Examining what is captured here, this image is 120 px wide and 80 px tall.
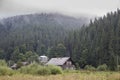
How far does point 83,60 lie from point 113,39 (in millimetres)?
10180

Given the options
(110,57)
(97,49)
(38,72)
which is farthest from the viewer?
(97,49)

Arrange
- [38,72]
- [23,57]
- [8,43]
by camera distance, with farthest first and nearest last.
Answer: [8,43] → [23,57] → [38,72]

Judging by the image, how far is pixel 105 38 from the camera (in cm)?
8769

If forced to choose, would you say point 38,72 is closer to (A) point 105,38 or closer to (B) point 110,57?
(B) point 110,57

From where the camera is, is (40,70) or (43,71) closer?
(43,71)

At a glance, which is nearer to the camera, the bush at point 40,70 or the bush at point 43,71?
the bush at point 43,71

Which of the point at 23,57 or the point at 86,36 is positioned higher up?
the point at 86,36

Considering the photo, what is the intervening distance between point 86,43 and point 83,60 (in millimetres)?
11946

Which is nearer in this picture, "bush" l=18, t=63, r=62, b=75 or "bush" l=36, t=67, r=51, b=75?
"bush" l=36, t=67, r=51, b=75

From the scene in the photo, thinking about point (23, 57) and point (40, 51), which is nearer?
point (23, 57)

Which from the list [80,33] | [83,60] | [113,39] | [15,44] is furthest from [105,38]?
[15,44]

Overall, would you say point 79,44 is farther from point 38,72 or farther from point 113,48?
point 38,72

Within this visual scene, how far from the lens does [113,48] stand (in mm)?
83438

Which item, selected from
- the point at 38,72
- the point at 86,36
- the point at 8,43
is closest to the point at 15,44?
the point at 8,43
